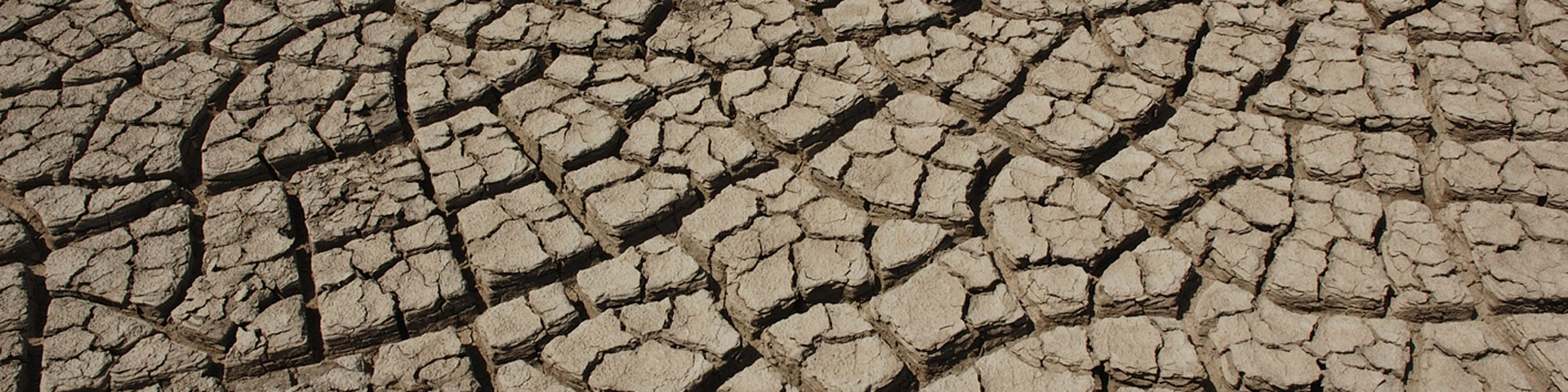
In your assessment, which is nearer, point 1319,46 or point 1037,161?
point 1037,161

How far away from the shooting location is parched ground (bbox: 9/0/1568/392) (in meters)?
2.14

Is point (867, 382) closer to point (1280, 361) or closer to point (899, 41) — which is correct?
point (1280, 361)

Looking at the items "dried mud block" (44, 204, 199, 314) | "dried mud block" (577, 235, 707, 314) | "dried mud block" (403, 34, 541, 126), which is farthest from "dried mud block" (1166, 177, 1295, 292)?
"dried mud block" (44, 204, 199, 314)

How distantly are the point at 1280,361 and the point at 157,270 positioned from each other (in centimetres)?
214

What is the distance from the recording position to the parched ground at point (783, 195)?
214 centimetres

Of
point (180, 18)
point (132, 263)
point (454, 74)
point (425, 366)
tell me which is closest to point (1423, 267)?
point (425, 366)

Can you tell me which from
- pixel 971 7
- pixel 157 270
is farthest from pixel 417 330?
pixel 971 7

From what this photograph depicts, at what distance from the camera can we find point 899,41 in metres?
2.84

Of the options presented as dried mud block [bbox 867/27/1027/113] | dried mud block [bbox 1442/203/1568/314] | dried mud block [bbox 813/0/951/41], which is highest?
dried mud block [bbox 813/0/951/41]

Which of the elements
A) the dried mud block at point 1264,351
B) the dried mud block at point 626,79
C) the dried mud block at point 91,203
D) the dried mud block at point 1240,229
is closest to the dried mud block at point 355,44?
the dried mud block at point 626,79

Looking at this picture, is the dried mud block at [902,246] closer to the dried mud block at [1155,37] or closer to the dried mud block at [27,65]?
the dried mud block at [1155,37]

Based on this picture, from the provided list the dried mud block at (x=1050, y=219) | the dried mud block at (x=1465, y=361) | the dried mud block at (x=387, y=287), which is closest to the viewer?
the dried mud block at (x=1465, y=361)

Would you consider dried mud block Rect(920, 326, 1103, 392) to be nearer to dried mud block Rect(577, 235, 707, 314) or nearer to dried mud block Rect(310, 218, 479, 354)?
dried mud block Rect(577, 235, 707, 314)


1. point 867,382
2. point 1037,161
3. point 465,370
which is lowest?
point 867,382
